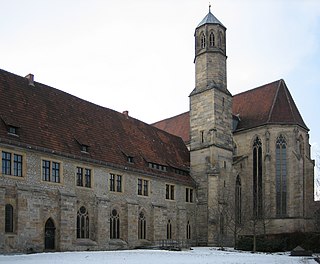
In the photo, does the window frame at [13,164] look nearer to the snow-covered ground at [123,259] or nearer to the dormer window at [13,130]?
the dormer window at [13,130]

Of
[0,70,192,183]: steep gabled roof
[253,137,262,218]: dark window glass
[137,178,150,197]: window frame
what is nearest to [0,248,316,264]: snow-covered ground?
[0,70,192,183]: steep gabled roof

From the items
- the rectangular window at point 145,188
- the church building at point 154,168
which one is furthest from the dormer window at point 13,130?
the rectangular window at point 145,188

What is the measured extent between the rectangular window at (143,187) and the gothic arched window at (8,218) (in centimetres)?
1338

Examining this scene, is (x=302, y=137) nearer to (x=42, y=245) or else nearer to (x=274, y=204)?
(x=274, y=204)

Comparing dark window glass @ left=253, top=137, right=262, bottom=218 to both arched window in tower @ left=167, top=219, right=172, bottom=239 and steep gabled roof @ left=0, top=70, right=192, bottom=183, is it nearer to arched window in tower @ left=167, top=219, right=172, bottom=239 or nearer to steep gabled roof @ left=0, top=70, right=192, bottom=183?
steep gabled roof @ left=0, top=70, right=192, bottom=183

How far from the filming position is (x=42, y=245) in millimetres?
32438

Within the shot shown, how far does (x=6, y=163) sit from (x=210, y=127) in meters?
23.5

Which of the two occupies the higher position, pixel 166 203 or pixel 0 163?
pixel 0 163

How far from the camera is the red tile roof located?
177 ft

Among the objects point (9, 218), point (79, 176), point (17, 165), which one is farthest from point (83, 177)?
point (9, 218)

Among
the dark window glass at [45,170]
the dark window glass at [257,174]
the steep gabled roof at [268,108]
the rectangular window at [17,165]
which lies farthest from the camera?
the steep gabled roof at [268,108]

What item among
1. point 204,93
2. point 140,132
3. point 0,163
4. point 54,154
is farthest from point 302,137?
point 0,163

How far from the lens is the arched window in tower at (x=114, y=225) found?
39.1 m

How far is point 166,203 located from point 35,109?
15.3 metres
